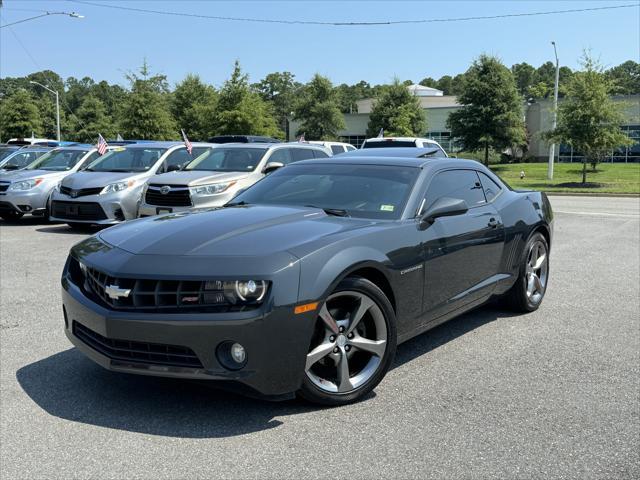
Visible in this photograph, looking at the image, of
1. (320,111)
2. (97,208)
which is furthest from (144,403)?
(320,111)

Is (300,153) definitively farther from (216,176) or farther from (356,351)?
(356,351)

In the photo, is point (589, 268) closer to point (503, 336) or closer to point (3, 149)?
point (503, 336)

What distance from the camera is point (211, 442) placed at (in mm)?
3268

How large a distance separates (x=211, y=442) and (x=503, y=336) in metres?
2.93

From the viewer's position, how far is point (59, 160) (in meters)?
14.8

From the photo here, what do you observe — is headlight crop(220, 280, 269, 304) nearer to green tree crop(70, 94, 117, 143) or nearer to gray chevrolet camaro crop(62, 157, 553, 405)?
gray chevrolet camaro crop(62, 157, 553, 405)

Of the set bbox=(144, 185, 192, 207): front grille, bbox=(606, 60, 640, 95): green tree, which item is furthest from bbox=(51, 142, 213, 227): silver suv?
bbox=(606, 60, 640, 95): green tree

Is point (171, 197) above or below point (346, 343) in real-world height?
above

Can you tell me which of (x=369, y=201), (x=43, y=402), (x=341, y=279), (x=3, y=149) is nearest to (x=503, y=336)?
(x=369, y=201)

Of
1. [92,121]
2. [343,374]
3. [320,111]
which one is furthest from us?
[92,121]

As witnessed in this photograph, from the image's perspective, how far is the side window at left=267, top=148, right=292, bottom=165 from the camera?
12195 mm

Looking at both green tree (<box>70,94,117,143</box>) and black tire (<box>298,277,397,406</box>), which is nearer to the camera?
black tire (<box>298,277,397,406</box>)

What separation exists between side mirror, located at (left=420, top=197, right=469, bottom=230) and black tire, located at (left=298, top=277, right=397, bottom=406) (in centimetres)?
81

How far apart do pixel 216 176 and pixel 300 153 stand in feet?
6.90
